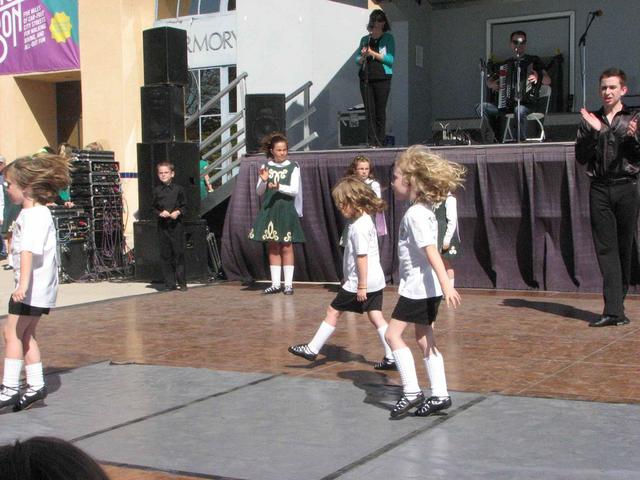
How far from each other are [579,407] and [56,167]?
358cm

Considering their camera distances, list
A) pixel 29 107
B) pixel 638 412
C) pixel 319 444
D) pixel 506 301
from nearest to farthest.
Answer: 1. pixel 319 444
2. pixel 638 412
3. pixel 506 301
4. pixel 29 107

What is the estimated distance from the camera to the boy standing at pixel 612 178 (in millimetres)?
8008

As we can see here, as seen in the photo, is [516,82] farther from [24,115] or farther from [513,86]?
[24,115]

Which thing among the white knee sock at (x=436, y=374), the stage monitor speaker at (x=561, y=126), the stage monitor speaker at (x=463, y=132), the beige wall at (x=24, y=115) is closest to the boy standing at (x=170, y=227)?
the stage monitor speaker at (x=463, y=132)

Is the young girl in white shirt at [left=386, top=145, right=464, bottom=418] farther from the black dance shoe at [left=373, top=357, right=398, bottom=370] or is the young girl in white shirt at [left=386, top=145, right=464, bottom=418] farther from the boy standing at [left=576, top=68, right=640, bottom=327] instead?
the boy standing at [left=576, top=68, right=640, bottom=327]

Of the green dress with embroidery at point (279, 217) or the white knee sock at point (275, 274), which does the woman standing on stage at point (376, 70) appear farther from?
the white knee sock at point (275, 274)

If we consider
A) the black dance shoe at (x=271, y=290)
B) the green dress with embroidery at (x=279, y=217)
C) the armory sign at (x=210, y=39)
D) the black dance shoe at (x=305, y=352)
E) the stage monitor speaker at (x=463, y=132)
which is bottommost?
the black dance shoe at (x=271, y=290)

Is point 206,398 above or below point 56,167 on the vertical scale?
below

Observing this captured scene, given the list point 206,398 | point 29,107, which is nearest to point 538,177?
point 206,398

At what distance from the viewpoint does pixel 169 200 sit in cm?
1183

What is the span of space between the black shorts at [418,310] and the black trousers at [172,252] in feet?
22.3

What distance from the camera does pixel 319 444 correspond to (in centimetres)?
477

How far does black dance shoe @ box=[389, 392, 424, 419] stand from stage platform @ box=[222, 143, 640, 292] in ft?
19.1

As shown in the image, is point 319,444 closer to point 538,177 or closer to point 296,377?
point 296,377
